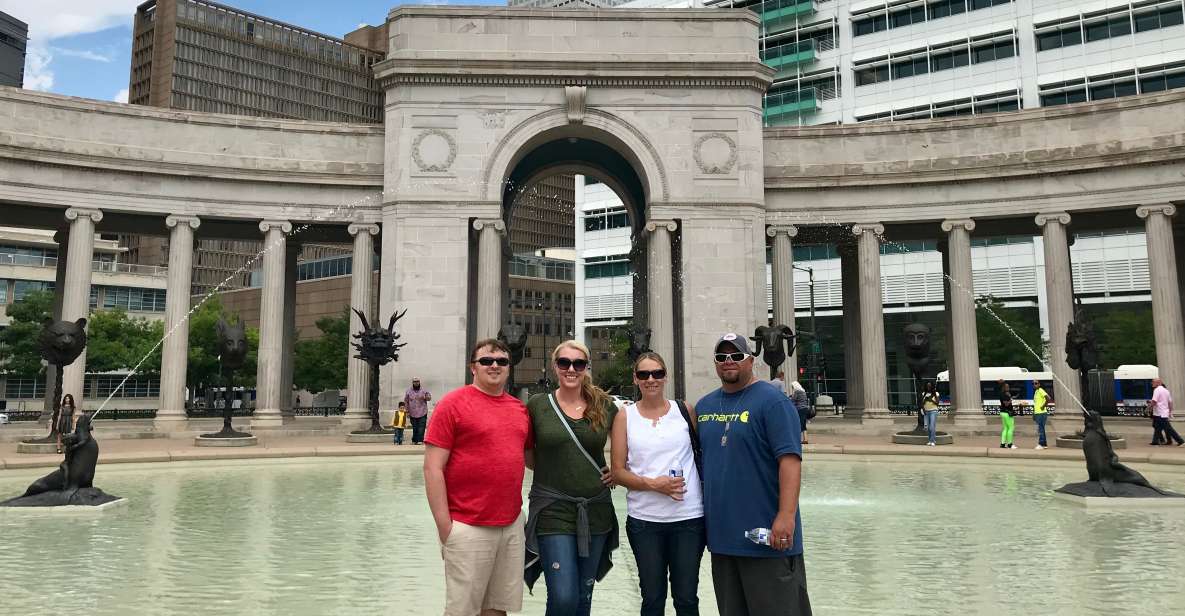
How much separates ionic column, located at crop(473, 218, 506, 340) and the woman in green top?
27660 millimetres

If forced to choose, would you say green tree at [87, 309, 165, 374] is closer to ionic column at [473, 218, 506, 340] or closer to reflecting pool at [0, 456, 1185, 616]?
ionic column at [473, 218, 506, 340]

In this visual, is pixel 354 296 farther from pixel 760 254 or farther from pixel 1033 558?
pixel 1033 558

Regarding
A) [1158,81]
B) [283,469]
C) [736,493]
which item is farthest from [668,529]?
[1158,81]

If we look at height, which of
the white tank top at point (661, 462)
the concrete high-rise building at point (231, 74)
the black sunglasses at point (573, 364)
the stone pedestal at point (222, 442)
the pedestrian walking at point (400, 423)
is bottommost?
the stone pedestal at point (222, 442)

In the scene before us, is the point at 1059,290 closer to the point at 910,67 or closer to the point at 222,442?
the point at 222,442

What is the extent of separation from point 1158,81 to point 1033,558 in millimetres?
61785

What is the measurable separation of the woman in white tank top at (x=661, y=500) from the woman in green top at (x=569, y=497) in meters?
0.17

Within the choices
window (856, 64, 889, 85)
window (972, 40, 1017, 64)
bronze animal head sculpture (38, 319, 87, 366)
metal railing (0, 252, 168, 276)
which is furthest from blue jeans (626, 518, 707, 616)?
metal railing (0, 252, 168, 276)

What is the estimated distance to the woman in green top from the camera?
17.6 feet

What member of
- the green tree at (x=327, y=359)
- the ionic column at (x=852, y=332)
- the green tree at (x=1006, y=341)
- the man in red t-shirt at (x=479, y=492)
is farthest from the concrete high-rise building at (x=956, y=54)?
the man in red t-shirt at (x=479, y=492)

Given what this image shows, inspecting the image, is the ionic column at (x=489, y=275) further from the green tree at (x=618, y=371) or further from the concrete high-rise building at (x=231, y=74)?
the concrete high-rise building at (x=231, y=74)

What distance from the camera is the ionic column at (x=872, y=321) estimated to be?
110 ft

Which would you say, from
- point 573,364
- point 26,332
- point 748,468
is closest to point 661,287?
point 573,364

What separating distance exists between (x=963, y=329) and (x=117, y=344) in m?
58.3
